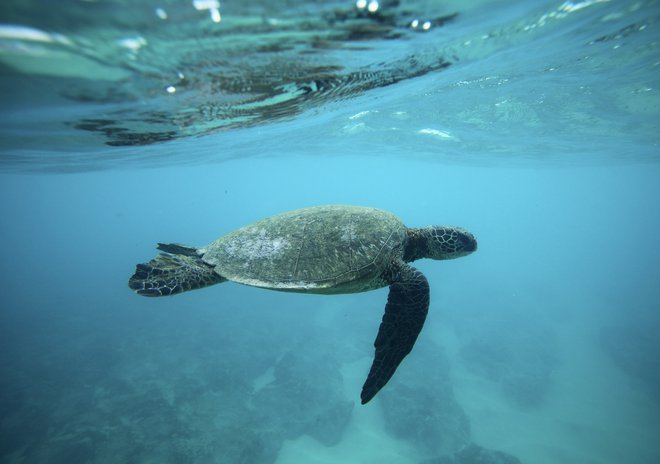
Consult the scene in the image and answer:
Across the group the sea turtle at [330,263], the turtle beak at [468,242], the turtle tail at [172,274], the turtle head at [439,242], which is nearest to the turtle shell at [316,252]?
the sea turtle at [330,263]

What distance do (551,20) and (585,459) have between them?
1495cm

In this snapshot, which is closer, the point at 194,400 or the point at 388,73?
the point at 388,73

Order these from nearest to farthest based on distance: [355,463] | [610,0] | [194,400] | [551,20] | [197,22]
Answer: [197,22]
[610,0]
[551,20]
[355,463]
[194,400]

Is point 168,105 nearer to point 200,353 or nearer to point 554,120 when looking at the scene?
point 200,353

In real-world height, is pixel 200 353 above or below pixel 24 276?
above

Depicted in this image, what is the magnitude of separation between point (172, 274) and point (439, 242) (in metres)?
5.18

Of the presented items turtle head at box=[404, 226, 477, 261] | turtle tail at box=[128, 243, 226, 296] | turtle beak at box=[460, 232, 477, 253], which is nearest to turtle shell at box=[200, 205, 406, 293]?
turtle tail at box=[128, 243, 226, 296]

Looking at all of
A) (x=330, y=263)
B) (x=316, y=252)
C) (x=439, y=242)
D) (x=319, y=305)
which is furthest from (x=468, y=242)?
(x=319, y=305)

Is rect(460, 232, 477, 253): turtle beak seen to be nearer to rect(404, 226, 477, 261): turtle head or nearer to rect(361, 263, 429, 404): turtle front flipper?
rect(404, 226, 477, 261): turtle head

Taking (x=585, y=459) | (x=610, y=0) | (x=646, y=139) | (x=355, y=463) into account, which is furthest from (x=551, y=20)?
(x=646, y=139)

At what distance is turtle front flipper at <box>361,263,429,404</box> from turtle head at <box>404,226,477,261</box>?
1262 millimetres

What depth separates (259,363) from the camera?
1614 cm

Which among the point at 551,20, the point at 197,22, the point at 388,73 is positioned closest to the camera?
the point at 197,22

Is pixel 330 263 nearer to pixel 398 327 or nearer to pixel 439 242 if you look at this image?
pixel 398 327
